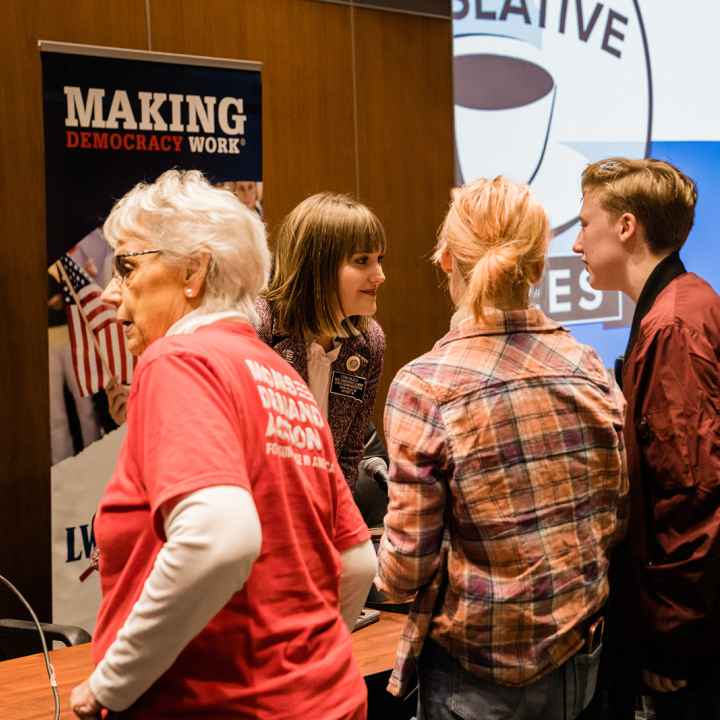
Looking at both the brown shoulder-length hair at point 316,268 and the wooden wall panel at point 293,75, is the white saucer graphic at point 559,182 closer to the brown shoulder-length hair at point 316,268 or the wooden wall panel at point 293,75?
the wooden wall panel at point 293,75

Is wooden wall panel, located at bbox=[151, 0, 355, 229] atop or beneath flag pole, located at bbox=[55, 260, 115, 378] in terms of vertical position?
atop

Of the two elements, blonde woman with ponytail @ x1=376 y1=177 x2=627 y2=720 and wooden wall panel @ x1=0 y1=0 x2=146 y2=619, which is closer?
blonde woman with ponytail @ x1=376 y1=177 x2=627 y2=720

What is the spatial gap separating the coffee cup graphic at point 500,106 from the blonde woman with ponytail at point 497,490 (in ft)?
10.1

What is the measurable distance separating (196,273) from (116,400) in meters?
2.12

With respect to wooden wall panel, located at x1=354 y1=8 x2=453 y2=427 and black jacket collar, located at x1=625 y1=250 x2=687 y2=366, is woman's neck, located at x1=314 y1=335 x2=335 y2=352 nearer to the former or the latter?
black jacket collar, located at x1=625 y1=250 x2=687 y2=366

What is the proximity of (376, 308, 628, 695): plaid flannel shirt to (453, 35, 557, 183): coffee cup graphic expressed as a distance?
3.13m

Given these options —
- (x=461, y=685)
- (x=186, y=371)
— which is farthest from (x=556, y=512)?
(x=186, y=371)

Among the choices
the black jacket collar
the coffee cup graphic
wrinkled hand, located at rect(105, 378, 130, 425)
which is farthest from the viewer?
the coffee cup graphic

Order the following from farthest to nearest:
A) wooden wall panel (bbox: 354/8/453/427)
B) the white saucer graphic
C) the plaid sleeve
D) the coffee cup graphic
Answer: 1. the white saucer graphic
2. the coffee cup graphic
3. wooden wall panel (bbox: 354/8/453/427)
4. the plaid sleeve

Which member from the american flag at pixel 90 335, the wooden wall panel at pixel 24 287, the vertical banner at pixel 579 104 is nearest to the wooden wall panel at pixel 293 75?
the wooden wall panel at pixel 24 287

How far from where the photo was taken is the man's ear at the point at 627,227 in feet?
7.45

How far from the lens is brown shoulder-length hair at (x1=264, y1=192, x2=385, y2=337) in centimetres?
255

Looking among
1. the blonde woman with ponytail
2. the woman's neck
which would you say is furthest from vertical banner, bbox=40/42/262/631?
the blonde woman with ponytail

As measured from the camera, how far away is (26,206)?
3467 millimetres
